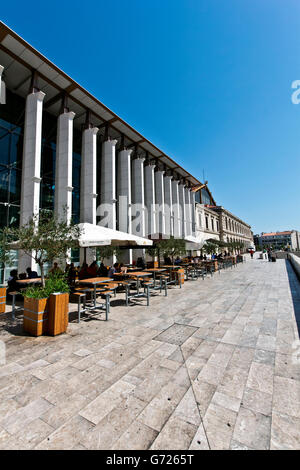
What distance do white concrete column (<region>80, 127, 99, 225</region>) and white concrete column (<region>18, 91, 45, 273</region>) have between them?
3807 millimetres

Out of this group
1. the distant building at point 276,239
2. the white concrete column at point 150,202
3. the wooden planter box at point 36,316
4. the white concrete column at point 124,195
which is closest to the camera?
the wooden planter box at point 36,316

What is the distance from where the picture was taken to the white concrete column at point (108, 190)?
1769 cm

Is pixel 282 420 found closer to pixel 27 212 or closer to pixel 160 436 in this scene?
pixel 160 436

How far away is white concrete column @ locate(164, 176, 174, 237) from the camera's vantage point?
88.9 ft

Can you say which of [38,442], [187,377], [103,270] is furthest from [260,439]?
[103,270]

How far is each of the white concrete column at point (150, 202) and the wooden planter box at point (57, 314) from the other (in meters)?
18.3

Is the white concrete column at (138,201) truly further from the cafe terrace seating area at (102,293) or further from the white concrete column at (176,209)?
the cafe terrace seating area at (102,293)

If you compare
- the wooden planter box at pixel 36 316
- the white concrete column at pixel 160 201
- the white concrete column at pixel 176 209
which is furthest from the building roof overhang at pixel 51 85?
the wooden planter box at pixel 36 316

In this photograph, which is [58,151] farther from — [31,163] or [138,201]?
[138,201]

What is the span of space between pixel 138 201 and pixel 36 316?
18.4 meters

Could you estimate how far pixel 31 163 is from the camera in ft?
39.9

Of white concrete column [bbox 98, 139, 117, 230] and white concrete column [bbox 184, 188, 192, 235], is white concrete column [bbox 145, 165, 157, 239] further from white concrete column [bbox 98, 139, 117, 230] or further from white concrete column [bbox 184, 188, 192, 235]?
white concrete column [bbox 184, 188, 192, 235]

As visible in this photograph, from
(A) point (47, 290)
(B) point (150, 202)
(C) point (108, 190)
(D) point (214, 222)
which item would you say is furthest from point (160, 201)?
(D) point (214, 222)

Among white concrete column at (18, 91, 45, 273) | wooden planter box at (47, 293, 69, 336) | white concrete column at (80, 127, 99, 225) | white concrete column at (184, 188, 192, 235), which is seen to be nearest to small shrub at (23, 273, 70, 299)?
wooden planter box at (47, 293, 69, 336)
